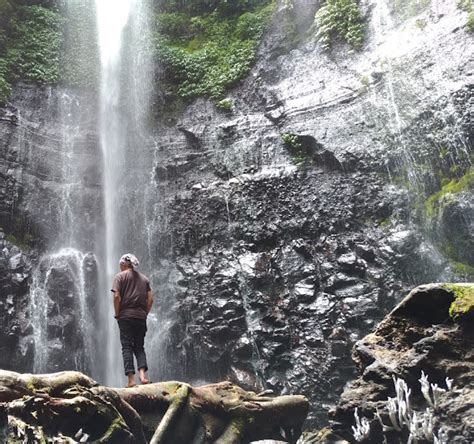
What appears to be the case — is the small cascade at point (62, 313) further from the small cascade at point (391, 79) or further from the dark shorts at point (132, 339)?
the small cascade at point (391, 79)

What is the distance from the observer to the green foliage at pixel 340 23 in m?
13.2

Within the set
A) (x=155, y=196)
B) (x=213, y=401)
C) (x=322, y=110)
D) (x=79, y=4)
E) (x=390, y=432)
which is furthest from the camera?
(x=79, y=4)

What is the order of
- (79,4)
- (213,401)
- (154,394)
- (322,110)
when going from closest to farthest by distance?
(154,394)
(213,401)
(322,110)
(79,4)

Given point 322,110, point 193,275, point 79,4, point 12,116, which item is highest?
point 79,4

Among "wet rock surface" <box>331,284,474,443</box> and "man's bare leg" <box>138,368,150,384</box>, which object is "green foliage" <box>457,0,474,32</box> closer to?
"wet rock surface" <box>331,284,474,443</box>

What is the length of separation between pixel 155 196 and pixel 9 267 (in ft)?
13.0

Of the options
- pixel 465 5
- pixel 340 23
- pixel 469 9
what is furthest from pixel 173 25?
pixel 469 9

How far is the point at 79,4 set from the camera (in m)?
16.8

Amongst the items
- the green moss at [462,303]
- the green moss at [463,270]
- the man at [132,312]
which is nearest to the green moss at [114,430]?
the man at [132,312]

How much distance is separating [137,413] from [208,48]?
1235 cm

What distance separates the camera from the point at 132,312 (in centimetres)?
629

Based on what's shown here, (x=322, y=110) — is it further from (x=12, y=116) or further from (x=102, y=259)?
(x=12, y=116)

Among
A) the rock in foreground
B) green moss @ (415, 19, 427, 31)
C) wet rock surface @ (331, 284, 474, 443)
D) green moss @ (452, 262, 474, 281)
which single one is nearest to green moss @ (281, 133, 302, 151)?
green moss @ (415, 19, 427, 31)

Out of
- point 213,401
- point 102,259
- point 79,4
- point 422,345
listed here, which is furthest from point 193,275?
point 79,4
